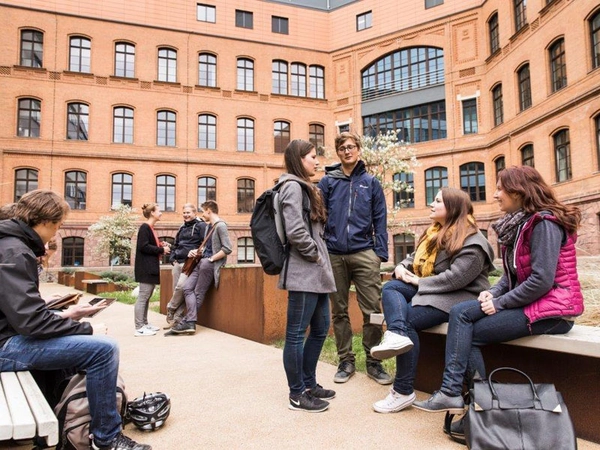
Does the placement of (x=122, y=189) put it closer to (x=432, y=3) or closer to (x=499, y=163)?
(x=499, y=163)

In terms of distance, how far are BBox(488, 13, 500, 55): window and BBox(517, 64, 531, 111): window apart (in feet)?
8.11

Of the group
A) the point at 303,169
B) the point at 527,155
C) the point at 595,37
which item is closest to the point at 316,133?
the point at 527,155

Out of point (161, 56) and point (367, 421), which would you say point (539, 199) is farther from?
point (161, 56)

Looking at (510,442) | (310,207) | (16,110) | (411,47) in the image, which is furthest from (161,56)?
(510,442)

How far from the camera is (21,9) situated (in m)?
24.4

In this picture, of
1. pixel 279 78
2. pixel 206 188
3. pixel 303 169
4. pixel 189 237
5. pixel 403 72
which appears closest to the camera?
pixel 303 169

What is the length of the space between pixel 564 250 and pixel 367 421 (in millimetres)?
1655

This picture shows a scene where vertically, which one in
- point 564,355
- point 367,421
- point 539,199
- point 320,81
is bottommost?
point 367,421

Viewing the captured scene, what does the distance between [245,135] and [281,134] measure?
91.1 inches

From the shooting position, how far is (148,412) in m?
2.88

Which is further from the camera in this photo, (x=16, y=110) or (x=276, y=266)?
(x=16, y=110)

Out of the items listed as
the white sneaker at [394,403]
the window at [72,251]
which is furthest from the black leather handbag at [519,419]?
the window at [72,251]

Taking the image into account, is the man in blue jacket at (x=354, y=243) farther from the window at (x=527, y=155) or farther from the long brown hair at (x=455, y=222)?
the window at (x=527, y=155)

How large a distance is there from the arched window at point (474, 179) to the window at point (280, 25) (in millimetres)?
14489
